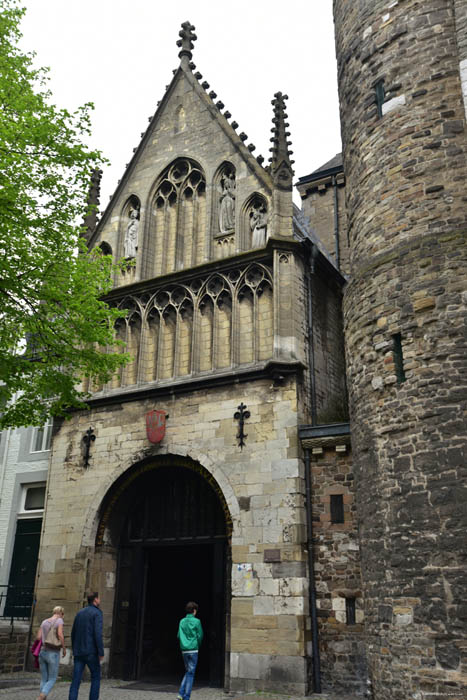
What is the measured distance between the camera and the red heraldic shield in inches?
605

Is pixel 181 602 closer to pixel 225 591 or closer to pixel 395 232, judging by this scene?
pixel 225 591

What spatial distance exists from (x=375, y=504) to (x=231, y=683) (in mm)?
5222

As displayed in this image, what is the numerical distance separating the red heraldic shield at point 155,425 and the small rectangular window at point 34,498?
5829 millimetres

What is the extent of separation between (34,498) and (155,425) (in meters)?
6.39

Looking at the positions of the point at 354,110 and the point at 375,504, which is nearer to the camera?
the point at 375,504

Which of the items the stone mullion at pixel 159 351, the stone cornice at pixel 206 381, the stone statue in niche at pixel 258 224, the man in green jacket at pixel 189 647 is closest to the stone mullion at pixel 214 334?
the stone cornice at pixel 206 381

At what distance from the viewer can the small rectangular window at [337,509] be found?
13117 millimetres

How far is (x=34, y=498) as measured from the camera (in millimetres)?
19688

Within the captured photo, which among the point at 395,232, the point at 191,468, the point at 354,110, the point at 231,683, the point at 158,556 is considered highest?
the point at 354,110

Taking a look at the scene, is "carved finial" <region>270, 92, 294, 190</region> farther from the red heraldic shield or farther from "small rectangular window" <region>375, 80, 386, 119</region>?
the red heraldic shield

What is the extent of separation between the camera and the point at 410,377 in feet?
32.9

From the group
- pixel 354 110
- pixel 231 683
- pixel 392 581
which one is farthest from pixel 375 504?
pixel 354 110

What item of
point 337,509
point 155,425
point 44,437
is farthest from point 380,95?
point 44,437

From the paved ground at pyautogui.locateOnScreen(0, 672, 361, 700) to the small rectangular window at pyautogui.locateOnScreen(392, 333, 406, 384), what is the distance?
5922 millimetres
